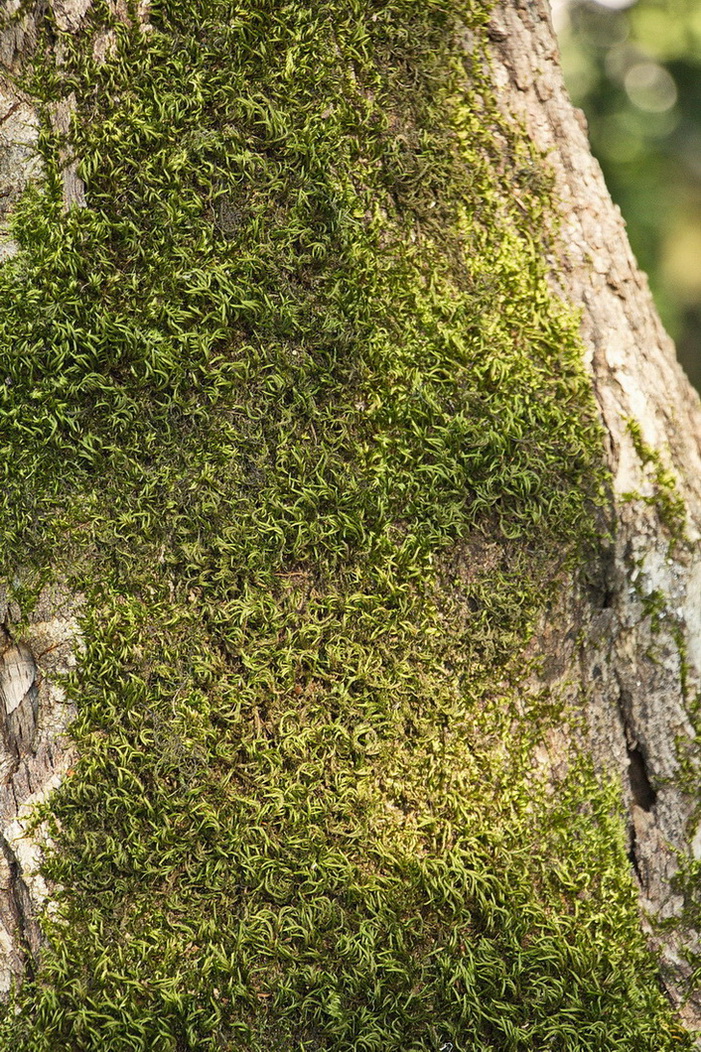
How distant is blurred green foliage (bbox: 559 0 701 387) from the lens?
7.05 meters

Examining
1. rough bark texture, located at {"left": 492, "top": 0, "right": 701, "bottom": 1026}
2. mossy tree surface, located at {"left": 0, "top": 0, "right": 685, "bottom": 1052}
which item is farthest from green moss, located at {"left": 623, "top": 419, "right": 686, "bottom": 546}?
mossy tree surface, located at {"left": 0, "top": 0, "right": 685, "bottom": 1052}

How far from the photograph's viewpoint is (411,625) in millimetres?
1509

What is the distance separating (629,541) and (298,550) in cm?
72

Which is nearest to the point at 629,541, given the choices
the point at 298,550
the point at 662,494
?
the point at 662,494

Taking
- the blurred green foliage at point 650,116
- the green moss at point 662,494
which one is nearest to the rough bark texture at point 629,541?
the green moss at point 662,494

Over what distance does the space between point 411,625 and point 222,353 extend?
25.8 inches

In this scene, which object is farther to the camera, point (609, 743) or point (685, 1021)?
point (609, 743)

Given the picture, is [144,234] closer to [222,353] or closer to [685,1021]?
[222,353]

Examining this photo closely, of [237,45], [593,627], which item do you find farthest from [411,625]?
[237,45]

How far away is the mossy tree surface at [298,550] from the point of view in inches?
53.6

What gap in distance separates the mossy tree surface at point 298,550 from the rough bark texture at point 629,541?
88mm

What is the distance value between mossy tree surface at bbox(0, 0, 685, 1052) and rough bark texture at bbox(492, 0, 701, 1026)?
0.09 meters

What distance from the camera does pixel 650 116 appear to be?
353 inches

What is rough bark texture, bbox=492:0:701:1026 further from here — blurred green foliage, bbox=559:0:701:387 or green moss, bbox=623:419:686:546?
blurred green foliage, bbox=559:0:701:387
